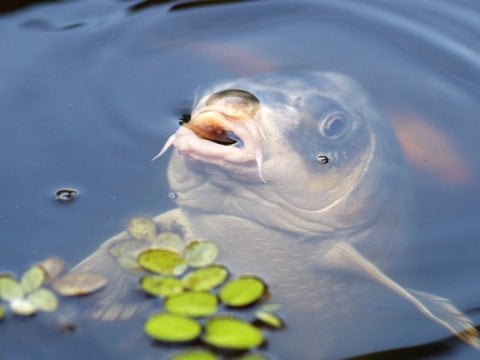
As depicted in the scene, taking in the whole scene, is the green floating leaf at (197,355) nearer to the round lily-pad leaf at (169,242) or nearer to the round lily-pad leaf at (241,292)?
the round lily-pad leaf at (241,292)

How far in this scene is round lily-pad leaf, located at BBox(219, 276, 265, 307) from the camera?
10.2ft

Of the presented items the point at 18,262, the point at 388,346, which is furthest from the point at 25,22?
the point at 388,346

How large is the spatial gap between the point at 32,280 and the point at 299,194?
3.65ft

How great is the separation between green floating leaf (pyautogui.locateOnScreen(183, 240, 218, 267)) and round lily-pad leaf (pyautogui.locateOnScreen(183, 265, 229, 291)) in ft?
0.10

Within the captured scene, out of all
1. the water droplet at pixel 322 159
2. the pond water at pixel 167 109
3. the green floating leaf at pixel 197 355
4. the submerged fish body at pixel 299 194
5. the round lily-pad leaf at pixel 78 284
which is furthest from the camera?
the water droplet at pixel 322 159

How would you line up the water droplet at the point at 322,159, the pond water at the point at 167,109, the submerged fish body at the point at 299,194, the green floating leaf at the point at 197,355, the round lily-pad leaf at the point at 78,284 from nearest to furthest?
the green floating leaf at the point at 197,355, the round lily-pad leaf at the point at 78,284, the pond water at the point at 167,109, the submerged fish body at the point at 299,194, the water droplet at the point at 322,159

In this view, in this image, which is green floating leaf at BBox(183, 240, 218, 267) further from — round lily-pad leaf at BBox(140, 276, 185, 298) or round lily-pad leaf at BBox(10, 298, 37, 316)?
round lily-pad leaf at BBox(10, 298, 37, 316)

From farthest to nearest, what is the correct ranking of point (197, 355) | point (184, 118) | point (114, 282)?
point (184, 118), point (114, 282), point (197, 355)

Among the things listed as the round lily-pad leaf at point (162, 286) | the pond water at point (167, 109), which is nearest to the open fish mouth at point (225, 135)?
the pond water at point (167, 109)

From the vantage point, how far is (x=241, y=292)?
10.3 ft

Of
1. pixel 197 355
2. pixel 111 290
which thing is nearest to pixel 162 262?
pixel 111 290

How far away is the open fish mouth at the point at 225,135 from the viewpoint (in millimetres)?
3371

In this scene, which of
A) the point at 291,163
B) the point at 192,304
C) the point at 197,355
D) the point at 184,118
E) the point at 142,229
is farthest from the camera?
the point at 184,118

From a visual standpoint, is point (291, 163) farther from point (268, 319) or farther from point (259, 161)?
point (268, 319)
